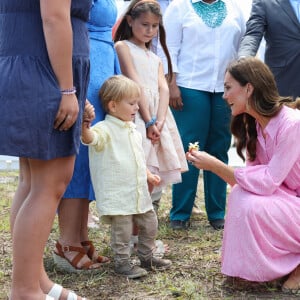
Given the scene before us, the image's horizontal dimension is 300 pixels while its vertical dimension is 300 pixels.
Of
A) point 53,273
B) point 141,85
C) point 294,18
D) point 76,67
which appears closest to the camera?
point 76,67

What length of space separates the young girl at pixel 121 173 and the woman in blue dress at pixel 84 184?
119 mm

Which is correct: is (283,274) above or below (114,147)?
below

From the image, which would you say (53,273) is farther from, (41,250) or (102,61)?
(102,61)

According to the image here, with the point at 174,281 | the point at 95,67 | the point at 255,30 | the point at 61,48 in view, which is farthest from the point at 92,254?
the point at 255,30

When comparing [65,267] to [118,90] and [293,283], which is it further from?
[293,283]

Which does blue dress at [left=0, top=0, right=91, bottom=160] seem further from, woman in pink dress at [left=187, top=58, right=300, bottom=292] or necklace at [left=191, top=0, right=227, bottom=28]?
necklace at [left=191, top=0, right=227, bottom=28]

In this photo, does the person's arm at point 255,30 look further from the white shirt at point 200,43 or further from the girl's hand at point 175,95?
the girl's hand at point 175,95

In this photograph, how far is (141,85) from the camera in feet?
13.4

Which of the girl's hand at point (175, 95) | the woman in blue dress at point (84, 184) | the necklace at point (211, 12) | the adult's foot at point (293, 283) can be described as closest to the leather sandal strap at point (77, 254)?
the woman in blue dress at point (84, 184)

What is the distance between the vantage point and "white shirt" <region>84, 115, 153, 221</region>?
11.5ft

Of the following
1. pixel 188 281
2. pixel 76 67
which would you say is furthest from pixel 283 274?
pixel 76 67

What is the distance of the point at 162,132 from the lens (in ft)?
13.7

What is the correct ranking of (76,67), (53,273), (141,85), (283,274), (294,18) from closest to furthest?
(76,67) → (283,274) → (53,273) → (141,85) → (294,18)

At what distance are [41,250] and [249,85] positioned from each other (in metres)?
1.36
